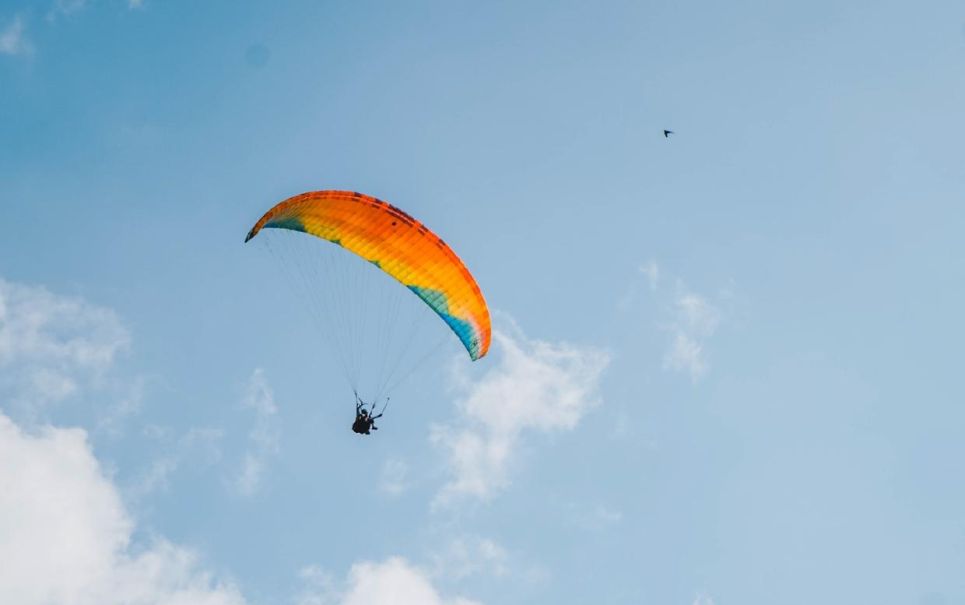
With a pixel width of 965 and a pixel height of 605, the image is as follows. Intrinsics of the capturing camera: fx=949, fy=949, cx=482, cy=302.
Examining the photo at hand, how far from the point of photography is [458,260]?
2709cm

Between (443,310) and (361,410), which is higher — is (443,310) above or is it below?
above

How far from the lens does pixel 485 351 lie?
28797 mm

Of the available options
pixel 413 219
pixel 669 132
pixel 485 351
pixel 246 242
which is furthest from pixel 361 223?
pixel 669 132

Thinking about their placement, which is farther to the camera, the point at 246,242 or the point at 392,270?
the point at 392,270

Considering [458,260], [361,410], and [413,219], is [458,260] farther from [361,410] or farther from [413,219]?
[361,410]

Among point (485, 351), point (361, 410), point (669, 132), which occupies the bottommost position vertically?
point (361, 410)

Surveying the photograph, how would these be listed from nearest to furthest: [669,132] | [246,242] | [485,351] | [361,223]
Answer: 1. [246,242]
2. [361,223]
3. [485,351]
4. [669,132]

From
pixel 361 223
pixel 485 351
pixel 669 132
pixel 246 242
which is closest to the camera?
pixel 246 242

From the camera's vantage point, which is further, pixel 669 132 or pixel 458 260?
pixel 669 132

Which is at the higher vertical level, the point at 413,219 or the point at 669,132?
the point at 669,132

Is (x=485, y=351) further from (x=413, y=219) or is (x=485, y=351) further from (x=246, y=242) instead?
(x=246, y=242)

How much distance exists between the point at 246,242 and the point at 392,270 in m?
4.55

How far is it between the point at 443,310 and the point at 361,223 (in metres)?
3.59

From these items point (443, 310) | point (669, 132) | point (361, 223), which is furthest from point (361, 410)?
point (669, 132)
